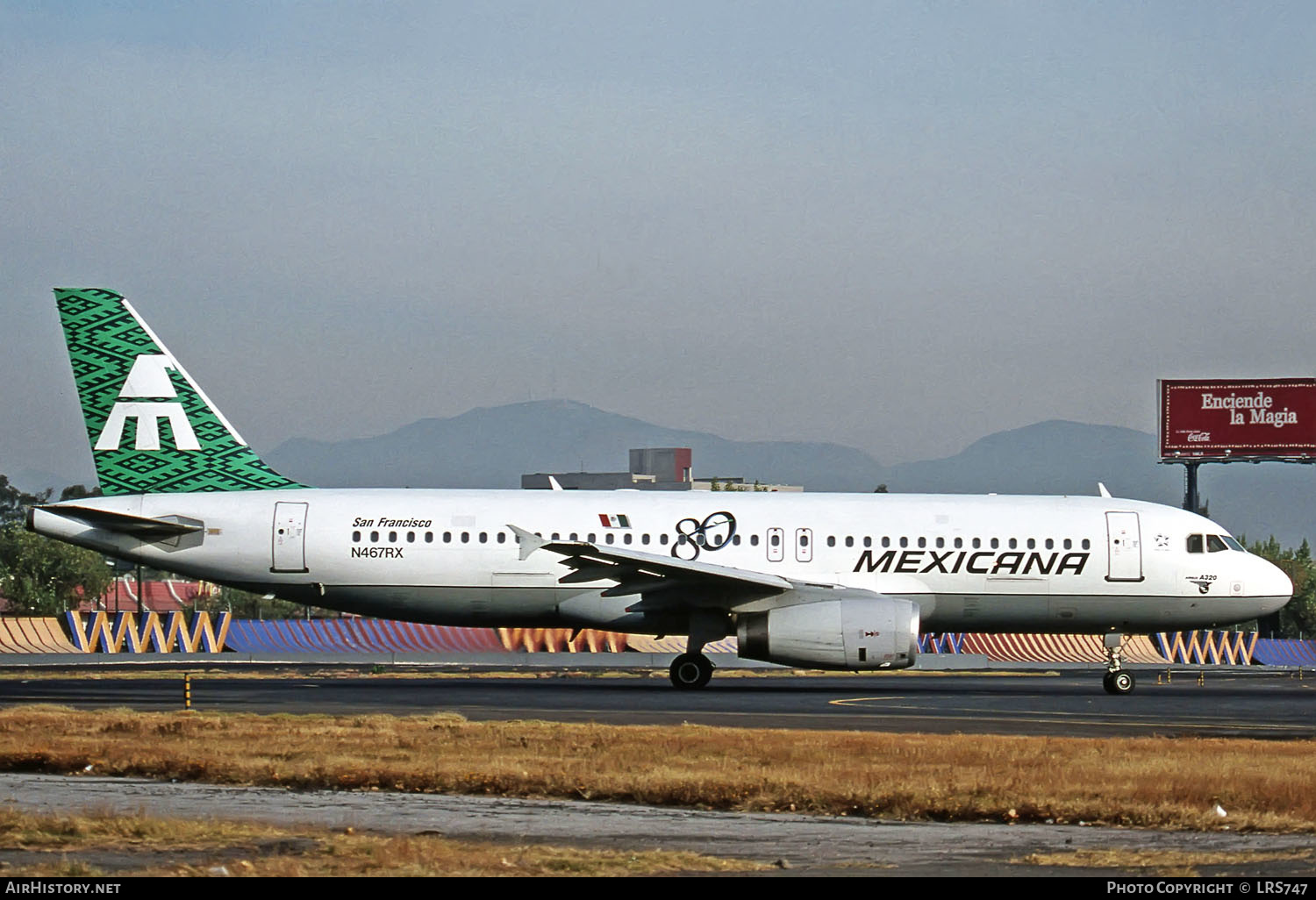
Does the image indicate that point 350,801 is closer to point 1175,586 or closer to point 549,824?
point 549,824

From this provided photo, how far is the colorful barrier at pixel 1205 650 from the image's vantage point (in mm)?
58375

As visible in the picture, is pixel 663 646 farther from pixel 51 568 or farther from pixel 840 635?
pixel 51 568

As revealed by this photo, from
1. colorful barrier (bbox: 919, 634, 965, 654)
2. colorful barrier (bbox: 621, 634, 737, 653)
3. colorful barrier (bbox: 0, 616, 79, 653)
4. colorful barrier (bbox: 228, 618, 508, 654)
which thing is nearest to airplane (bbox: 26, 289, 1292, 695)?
colorful barrier (bbox: 621, 634, 737, 653)

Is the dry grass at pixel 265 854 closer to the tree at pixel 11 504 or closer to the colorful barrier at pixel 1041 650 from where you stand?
the colorful barrier at pixel 1041 650

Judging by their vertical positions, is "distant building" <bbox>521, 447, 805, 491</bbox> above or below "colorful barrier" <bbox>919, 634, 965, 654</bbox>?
above

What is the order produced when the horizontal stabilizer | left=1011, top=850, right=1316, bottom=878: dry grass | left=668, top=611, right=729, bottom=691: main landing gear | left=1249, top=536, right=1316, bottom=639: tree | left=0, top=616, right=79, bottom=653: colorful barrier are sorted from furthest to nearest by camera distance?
left=1249, top=536, right=1316, bottom=639: tree, left=0, top=616, right=79, bottom=653: colorful barrier, the horizontal stabilizer, left=668, top=611, right=729, bottom=691: main landing gear, left=1011, top=850, right=1316, bottom=878: dry grass

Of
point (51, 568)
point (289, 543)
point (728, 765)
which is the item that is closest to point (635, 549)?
Result: point (289, 543)

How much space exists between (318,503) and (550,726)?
40.2ft

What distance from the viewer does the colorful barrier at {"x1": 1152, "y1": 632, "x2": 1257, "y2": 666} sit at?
5838cm

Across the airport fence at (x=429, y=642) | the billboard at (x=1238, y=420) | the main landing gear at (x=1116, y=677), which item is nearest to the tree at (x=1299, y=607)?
the billboard at (x=1238, y=420)

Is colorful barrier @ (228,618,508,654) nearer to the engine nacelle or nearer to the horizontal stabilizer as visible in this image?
the horizontal stabilizer

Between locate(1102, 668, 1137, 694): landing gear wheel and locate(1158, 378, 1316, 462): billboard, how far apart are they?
52.5 meters

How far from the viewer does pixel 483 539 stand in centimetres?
3066

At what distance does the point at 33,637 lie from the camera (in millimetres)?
51094
